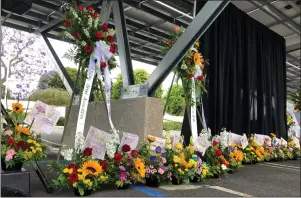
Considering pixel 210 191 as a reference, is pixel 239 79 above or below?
above

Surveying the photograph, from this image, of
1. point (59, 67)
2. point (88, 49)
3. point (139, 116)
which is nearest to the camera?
point (88, 49)

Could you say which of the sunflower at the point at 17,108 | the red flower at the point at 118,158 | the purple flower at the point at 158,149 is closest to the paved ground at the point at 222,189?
the red flower at the point at 118,158

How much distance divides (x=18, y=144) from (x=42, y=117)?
384 mm

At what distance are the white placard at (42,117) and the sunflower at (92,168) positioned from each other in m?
0.47

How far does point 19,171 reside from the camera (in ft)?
8.08

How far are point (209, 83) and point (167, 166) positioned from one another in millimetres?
2725

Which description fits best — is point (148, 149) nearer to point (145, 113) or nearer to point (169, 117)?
point (145, 113)

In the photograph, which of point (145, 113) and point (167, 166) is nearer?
point (167, 166)

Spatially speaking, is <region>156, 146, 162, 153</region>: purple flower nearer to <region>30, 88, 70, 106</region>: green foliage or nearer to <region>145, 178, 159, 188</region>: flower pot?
<region>145, 178, 159, 188</region>: flower pot

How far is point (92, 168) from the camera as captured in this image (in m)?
2.78

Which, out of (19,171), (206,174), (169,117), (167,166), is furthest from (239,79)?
(19,171)

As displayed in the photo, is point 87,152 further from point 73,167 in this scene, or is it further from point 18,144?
point 18,144

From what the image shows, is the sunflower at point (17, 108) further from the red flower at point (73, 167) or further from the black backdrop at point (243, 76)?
the black backdrop at point (243, 76)

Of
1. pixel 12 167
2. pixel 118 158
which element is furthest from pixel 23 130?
pixel 118 158
